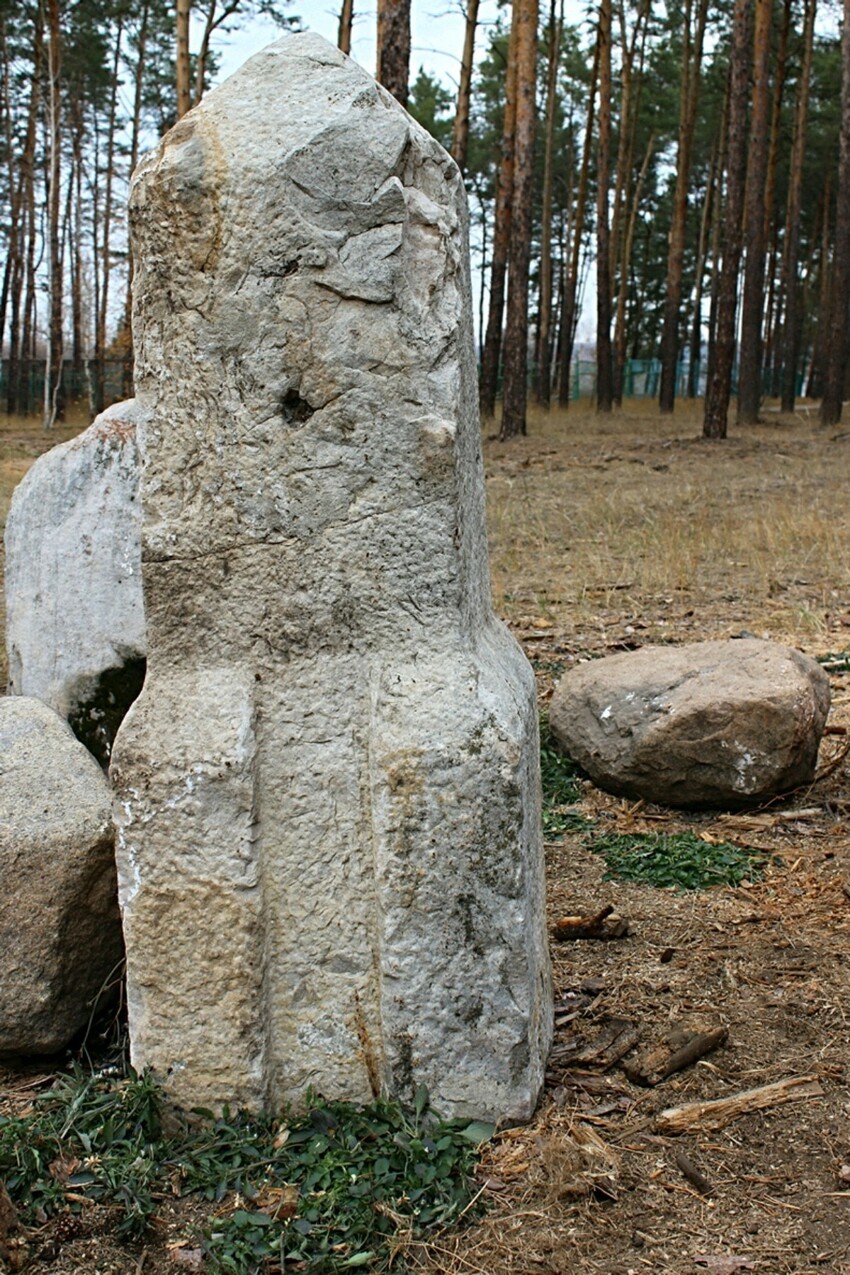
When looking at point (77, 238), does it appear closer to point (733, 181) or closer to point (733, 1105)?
point (733, 181)

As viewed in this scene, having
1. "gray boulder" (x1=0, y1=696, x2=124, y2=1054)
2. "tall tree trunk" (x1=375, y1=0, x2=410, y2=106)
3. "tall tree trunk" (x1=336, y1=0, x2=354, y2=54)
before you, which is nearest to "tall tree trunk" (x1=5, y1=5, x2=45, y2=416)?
"tall tree trunk" (x1=336, y1=0, x2=354, y2=54)

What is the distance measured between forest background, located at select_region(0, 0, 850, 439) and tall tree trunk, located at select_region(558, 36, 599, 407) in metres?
0.07

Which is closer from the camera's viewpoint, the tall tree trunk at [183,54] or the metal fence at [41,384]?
the tall tree trunk at [183,54]

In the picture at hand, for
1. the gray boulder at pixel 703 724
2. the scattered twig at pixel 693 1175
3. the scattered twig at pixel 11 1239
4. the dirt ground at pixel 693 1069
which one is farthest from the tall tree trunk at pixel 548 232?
the scattered twig at pixel 11 1239

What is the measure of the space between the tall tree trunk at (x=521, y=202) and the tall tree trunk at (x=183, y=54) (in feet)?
13.1

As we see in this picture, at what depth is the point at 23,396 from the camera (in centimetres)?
2919

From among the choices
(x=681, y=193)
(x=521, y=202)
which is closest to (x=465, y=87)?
(x=521, y=202)

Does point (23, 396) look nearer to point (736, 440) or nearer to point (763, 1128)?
point (736, 440)

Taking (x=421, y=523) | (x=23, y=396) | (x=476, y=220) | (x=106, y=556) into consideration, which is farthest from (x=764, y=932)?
(x=476, y=220)

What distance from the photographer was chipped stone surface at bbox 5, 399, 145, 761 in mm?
4160

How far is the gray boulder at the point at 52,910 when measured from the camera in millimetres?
2531

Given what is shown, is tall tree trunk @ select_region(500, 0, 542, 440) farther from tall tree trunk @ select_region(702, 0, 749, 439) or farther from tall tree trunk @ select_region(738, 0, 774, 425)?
tall tree trunk @ select_region(738, 0, 774, 425)

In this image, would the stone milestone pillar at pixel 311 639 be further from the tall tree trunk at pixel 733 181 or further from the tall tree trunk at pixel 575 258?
the tall tree trunk at pixel 575 258

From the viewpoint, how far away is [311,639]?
2244 millimetres
